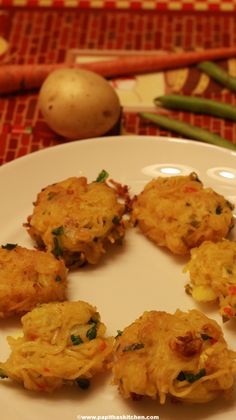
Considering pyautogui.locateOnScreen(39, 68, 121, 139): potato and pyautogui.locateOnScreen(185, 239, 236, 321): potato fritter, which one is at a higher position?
pyautogui.locateOnScreen(39, 68, 121, 139): potato

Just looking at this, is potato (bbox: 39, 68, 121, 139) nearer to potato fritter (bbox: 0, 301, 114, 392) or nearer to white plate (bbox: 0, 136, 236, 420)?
white plate (bbox: 0, 136, 236, 420)

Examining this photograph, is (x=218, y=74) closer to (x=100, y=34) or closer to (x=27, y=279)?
(x=100, y=34)

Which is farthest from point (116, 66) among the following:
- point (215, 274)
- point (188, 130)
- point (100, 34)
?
point (215, 274)

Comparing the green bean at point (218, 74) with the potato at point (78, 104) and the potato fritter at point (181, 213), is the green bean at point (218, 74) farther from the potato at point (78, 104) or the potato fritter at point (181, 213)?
the potato fritter at point (181, 213)

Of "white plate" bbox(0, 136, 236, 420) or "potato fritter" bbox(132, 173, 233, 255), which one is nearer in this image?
"white plate" bbox(0, 136, 236, 420)

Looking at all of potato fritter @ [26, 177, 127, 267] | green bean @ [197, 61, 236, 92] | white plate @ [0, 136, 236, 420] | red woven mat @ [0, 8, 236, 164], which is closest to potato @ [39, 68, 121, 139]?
white plate @ [0, 136, 236, 420]
